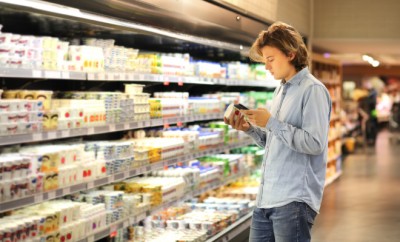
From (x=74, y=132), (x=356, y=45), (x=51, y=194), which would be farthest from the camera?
(x=356, y=45)

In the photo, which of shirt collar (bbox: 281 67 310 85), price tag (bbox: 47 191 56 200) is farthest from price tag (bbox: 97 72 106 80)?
shirt collar (bbox: 281 67 310 85)

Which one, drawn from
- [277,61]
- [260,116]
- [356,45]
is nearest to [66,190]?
[260,116]

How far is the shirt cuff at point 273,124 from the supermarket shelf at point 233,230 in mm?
3121

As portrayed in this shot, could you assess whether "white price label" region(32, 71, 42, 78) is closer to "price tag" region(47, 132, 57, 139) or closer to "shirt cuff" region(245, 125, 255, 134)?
"price tag" region(47, 132, 57, 139)

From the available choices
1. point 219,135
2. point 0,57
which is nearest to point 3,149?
point 0,57

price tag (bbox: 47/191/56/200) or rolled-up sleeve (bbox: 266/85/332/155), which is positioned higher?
rolled-up sleeve (bbox: 266/85/332/155)

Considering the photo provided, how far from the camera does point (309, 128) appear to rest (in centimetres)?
383

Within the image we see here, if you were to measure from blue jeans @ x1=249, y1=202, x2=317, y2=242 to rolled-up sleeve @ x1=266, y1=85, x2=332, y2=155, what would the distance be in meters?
0.31

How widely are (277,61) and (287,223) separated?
0.87 metres

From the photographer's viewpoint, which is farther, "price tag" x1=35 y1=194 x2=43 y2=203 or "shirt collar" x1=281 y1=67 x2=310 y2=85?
"price tag" x1=35 y1=194 x2=43 y2=203

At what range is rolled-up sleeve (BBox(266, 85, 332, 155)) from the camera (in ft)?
12.4

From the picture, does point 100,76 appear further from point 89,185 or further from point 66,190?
point 66,190

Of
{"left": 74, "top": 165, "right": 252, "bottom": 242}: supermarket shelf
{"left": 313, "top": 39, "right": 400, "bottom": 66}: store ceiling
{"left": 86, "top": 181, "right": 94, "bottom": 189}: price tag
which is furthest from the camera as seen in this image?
{"left": 313, "top": 39, "right": 400, "bottom": 66}: store ceiling

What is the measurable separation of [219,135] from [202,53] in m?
1.42
